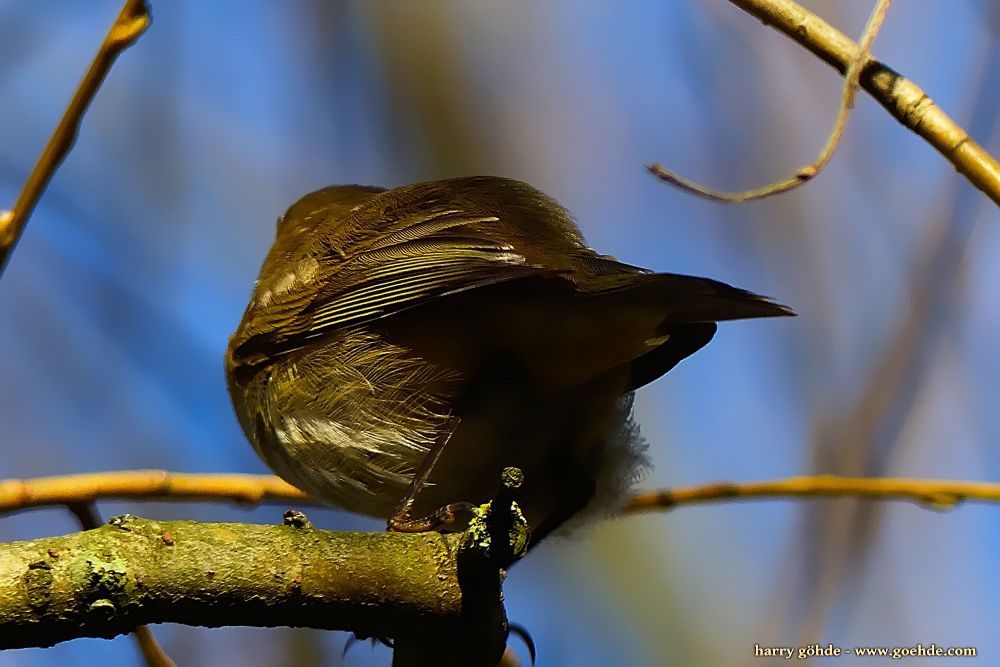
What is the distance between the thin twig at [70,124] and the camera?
1876mm

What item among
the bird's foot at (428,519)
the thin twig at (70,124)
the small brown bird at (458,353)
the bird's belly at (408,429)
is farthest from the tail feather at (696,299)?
the thin twig at (70,124)

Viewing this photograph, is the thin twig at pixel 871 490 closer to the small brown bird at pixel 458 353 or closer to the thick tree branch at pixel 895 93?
the small brown bird at pixel 458 353

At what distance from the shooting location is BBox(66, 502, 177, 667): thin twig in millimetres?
2314

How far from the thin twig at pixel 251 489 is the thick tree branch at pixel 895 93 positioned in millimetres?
1039

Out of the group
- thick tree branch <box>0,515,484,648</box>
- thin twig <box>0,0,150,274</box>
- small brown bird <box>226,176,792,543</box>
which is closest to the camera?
thick tree branch <box>0,515,484,648</box>

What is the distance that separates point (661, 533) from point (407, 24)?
272cm

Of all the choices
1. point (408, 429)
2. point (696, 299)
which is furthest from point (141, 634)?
point (696, 299)

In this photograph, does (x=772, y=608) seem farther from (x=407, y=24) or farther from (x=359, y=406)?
(x=407, y=24)

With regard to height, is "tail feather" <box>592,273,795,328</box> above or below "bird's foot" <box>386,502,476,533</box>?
above

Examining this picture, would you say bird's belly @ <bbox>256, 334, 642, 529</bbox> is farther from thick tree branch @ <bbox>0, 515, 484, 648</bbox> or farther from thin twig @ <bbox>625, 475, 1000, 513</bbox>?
thick tree branch @ <bbox>0, 515, 484, 648</bbox>

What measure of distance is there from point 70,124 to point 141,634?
3.89ft

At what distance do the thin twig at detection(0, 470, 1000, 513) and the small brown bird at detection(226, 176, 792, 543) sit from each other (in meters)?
0.18

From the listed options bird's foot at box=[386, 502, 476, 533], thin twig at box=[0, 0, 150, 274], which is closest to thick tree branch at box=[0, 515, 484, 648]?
Result: bird's foot at box=[386, 502, 476, 533]

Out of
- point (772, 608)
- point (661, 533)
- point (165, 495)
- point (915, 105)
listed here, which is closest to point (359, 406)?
point (165, 495)
